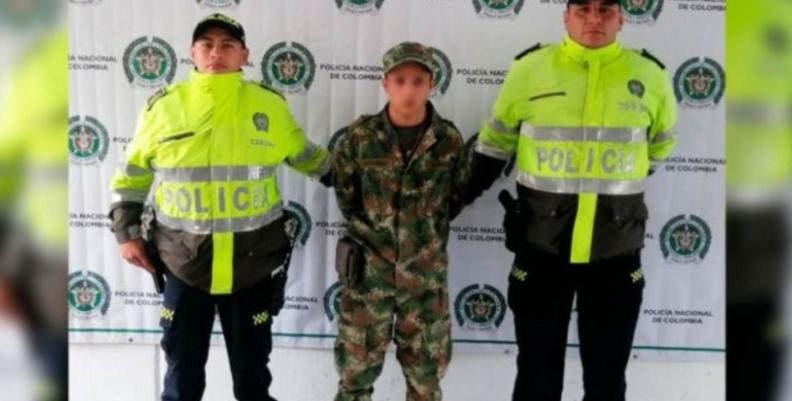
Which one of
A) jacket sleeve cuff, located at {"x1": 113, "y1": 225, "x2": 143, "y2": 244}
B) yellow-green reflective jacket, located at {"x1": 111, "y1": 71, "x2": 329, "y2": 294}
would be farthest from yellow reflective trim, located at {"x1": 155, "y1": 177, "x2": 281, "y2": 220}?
jacket sleeve cuff, located at {"x1": 113, "y1": 225, "x2": 143, "y2": 244}

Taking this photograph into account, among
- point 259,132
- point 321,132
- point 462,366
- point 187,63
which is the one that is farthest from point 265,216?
point 462,366

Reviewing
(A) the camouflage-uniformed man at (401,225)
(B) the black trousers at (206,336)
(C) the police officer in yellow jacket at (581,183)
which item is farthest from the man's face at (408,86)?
(B) the black trousers at (206,336)

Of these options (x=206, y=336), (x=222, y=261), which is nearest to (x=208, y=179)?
(x=222, y=261)

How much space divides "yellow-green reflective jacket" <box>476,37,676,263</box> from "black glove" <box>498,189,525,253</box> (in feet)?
0.09

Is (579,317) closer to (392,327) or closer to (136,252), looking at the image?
(392,327)

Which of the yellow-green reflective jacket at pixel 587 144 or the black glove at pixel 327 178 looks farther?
the black glove at pixel 327 178

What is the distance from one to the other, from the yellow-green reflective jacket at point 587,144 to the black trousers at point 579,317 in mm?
69

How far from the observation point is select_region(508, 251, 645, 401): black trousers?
232 cm

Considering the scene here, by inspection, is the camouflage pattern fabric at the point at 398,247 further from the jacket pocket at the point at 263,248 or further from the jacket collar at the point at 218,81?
the jacket collar at the point at 218,81

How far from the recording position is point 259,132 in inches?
90.6

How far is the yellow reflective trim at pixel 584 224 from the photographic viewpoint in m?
2.26

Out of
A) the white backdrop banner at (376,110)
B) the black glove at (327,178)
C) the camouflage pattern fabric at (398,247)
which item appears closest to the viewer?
the camouflage pattern fabric at (398,247)

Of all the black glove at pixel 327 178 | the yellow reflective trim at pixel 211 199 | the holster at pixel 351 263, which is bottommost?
the holster at pixel 351 263

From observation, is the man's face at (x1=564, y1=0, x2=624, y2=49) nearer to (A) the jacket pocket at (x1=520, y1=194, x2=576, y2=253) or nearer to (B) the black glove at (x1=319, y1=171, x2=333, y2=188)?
(A) the jacket pocket at (x1=520, y1=194, x2=576, y2=253)
